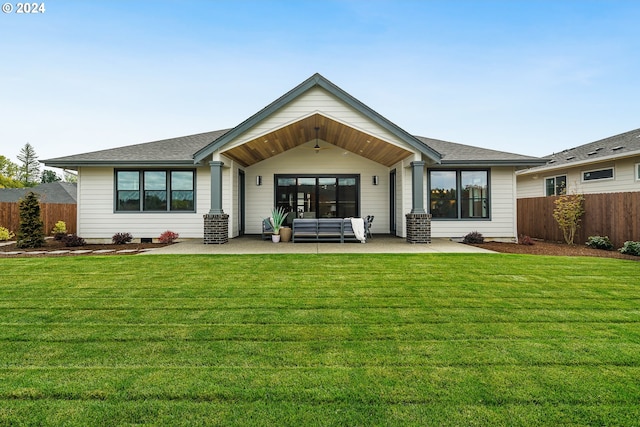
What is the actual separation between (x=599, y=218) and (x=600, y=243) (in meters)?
0.95

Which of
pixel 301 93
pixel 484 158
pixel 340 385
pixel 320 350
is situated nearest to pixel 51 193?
pixel 301 93

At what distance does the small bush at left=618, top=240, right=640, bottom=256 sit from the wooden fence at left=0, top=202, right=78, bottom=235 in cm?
1830

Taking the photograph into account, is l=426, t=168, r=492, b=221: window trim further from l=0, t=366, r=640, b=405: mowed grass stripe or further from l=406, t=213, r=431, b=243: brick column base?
l=0, t=366, r=640, b=405: mowed grass stripe

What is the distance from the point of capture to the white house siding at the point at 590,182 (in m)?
11.7

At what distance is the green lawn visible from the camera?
82.1 inches

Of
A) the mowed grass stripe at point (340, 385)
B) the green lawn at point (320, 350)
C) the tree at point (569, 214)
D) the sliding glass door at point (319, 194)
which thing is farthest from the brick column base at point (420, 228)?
the mowed grass stripe at point (340, 385)

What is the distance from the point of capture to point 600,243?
981cm

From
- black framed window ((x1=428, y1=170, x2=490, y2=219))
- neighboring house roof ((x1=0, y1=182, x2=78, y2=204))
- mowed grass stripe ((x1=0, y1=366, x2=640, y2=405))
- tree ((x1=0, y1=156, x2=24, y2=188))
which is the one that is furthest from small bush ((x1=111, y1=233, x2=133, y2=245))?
tree ((x1=0, y1=156, x2=24, y2=188))

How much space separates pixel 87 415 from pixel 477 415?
2.35 metres

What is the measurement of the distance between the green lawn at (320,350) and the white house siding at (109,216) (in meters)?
6.27

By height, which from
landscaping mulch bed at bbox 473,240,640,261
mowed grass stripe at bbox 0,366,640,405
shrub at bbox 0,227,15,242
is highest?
shrub at bbox 0,227,15,242

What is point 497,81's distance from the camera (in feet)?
61.1

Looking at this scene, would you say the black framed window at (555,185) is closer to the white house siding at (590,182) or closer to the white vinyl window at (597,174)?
the white house siding at (590,182)

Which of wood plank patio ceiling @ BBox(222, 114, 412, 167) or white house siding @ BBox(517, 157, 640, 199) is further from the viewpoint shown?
white house siding @ BBox(517, 157, 640, 199)
